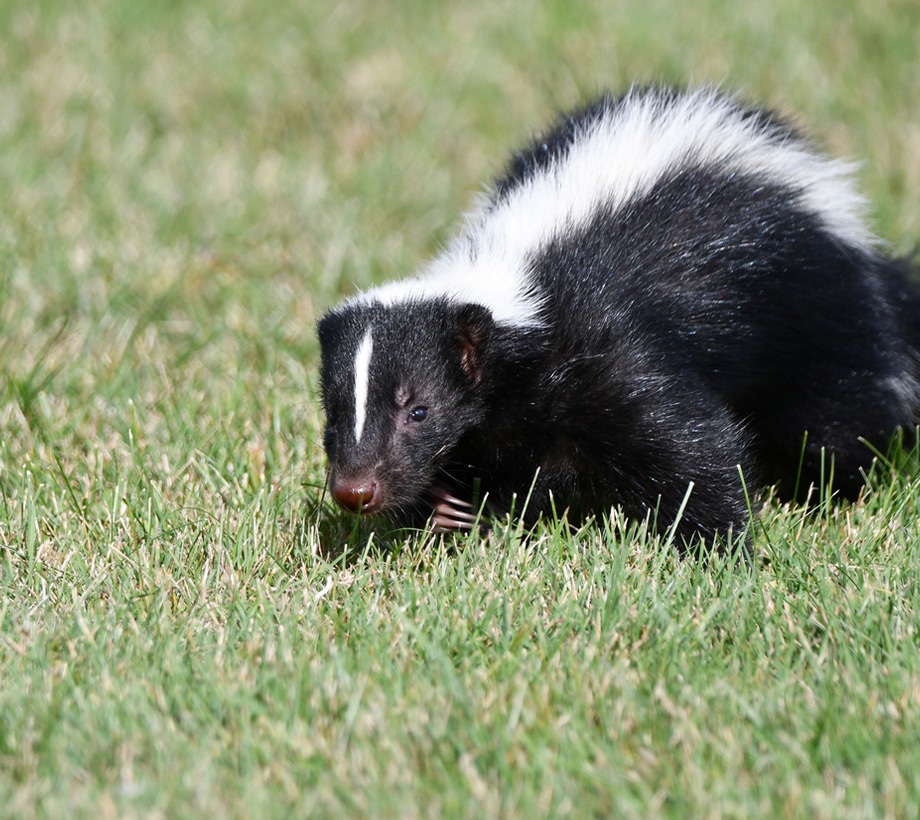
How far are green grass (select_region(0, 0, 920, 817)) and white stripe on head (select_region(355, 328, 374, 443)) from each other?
16.8 inches

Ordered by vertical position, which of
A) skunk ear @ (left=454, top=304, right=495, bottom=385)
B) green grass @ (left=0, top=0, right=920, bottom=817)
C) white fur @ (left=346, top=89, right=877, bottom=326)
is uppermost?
white fur @ (left=346, top=89, right=877, bottom=326)

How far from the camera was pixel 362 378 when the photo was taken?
4414 millimetres

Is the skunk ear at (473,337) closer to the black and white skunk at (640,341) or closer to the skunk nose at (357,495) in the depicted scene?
the black and white skunk at (640,341)

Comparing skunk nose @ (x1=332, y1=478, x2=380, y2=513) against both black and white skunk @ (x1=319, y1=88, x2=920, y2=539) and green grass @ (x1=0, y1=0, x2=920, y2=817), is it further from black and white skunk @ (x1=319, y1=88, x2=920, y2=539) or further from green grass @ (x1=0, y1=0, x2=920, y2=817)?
green grass @ (x1=0, y1=0, x2=920, y2=817)

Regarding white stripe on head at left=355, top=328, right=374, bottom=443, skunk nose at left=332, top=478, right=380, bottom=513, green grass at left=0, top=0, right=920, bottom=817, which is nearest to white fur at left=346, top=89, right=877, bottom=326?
white stripe on head at left=355, top=328, right=374, bottom=443

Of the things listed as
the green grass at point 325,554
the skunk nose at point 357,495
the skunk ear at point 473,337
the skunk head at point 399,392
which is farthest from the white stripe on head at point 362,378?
the green grass at point 325,554

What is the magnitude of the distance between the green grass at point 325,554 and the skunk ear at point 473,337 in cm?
58

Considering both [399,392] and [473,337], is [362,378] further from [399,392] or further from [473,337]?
[473,337]

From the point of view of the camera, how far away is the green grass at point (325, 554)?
10.3 feet

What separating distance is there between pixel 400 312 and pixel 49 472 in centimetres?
147

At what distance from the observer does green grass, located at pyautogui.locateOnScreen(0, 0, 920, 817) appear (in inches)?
124

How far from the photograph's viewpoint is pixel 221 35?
9.48 meters

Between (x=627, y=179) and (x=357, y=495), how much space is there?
1736mm

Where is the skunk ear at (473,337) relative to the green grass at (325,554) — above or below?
above
